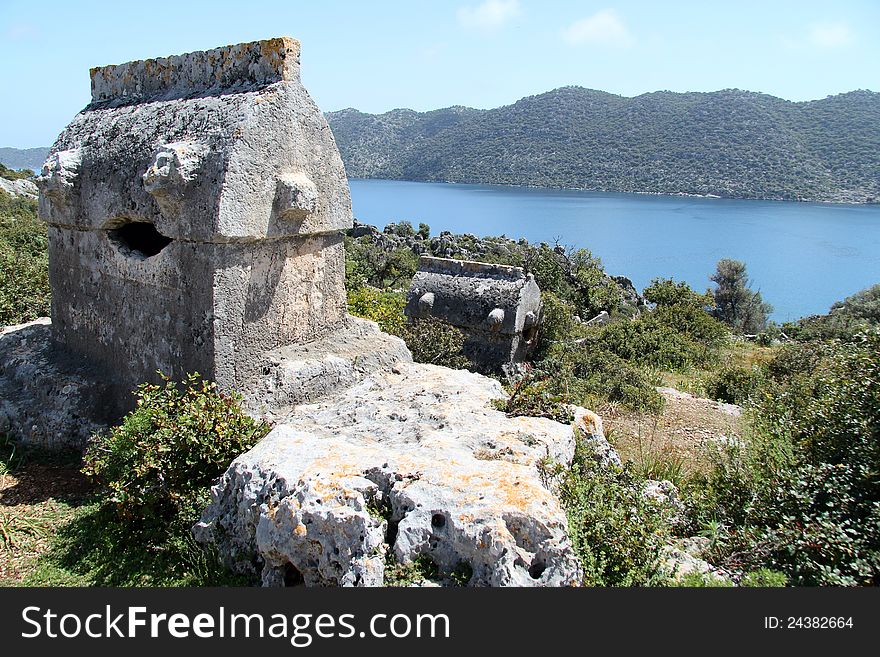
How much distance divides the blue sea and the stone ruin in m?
30.5

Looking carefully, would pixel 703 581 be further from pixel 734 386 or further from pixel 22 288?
pixel 734 386

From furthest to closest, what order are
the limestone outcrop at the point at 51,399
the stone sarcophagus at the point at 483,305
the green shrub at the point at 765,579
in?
the stone sarcophagus at the point at 483,305 < the limestone outcrop at the point at 51,399 < the green shrub at the point at 765,579

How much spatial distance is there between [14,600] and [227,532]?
3.46ft

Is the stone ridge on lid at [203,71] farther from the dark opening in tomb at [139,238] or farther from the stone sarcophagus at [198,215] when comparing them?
the dark opening in tomb at [139,238]

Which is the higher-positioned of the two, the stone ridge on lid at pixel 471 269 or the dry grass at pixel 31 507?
the stone ridge on lid at pixel 471 269

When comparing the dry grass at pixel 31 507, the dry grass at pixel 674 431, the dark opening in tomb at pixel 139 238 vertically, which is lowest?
the dry grass at pixel 674 431

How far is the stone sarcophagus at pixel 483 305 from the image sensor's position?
12812 millimetres

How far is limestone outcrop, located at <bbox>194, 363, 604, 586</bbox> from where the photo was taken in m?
3.12

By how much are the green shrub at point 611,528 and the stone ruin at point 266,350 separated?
19 centimetres

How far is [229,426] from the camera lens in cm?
432

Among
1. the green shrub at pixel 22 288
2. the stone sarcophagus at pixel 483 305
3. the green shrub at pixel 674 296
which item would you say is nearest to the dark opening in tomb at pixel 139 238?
the green shrub at pixel 22 288

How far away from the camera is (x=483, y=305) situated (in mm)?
12992

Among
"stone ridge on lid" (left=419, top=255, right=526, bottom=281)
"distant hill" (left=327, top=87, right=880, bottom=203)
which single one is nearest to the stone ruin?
"stone ridge on lid" (left=419, top=255, right=526, bottom=281)

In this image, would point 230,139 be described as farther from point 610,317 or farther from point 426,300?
point 610,317
